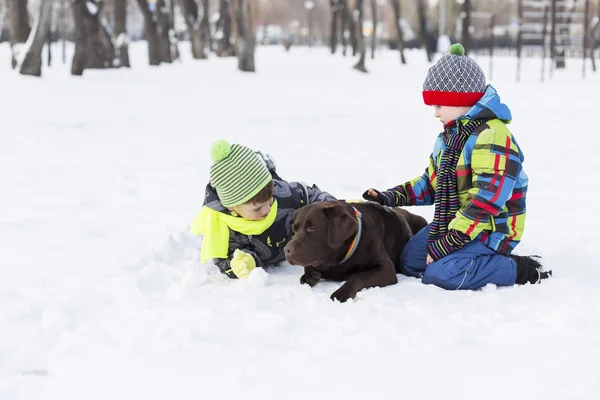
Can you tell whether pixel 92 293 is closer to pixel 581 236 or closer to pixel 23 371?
pixel 23 371

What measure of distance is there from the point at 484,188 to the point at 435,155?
498 mm

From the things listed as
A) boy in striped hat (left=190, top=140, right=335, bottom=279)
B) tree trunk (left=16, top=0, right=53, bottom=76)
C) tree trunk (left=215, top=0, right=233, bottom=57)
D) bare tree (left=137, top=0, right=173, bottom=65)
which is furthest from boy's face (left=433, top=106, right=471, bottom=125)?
tree trunk (left=215, top=0, right=233, bottom=57)

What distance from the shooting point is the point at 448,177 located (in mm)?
4230

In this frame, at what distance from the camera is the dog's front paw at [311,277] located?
14.1 feet

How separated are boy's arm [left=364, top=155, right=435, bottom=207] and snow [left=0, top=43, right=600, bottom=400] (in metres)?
0.64

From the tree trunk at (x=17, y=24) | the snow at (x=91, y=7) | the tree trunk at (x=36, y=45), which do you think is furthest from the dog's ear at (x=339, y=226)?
the snow at (x=91, y=7)

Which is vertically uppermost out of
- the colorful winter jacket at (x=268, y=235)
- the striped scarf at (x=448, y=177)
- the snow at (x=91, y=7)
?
the snow at (x=91, y=7)

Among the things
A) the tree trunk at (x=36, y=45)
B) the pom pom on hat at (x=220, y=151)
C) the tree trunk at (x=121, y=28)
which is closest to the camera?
the pom pom on hat at (x=220, y=151)

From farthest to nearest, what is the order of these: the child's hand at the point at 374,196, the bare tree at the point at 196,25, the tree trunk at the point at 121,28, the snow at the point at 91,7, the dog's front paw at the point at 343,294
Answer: the bare tree at the point at 196,25 < the tree trunk at the point at 121,28 < the snow at the point at 91,7 < the child's hand at the point at 374,196 < the dog's front paw at the point at 343,294

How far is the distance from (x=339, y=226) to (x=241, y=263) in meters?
0.64

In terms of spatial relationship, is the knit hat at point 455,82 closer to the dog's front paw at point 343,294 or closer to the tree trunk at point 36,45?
the dog's front paw at point 343,294

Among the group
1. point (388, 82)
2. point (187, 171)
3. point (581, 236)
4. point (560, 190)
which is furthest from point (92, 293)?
point (388, 82)

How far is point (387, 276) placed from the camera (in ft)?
13.7

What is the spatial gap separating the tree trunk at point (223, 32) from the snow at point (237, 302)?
2442 centimetres
